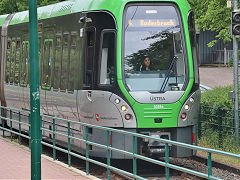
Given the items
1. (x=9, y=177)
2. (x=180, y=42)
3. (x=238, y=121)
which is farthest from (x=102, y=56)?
(x=238, y=121)

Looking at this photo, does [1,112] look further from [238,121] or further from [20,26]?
[238,121]

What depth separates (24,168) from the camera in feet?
44.6

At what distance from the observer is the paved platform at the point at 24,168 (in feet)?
40.5

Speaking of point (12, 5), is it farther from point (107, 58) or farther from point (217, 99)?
point (107, 58)

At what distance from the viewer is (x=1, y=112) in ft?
70.3

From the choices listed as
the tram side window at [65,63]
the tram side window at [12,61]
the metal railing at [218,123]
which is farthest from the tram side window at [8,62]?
the metal railing at [218,123]

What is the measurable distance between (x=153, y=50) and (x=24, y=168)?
11.6 feet

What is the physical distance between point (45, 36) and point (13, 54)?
400cm

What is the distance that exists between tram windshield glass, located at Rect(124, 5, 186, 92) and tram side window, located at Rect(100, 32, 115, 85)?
27cm

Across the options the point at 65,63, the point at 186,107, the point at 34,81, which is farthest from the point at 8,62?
the point at 34,81

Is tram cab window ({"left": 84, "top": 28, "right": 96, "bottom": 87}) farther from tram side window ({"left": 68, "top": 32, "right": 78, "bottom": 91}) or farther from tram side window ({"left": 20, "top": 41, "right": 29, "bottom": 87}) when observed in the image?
tram side window ({"left": 20, "top": 41, "right": 29, "bottom": 87})

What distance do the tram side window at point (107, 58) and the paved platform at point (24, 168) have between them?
1.97 meters

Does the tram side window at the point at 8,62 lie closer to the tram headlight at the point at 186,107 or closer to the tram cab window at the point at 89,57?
the tram cab window at the point at 89,57

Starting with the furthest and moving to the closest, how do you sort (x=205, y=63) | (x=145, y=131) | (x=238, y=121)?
(x=205, y=63) < (x=238, y=121) < (x=145, y=131)
